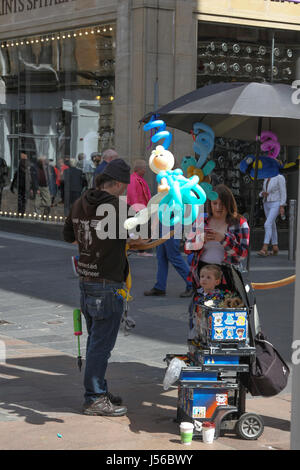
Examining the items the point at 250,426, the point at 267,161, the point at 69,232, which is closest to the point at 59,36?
the point at 267,161

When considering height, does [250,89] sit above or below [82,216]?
above

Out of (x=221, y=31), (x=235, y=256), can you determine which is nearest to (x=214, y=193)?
(x=235, y=256)

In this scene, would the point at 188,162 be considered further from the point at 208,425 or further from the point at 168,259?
the point at 168,259

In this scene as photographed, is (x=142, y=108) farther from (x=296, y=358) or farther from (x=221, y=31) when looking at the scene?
(x=296, y=358)

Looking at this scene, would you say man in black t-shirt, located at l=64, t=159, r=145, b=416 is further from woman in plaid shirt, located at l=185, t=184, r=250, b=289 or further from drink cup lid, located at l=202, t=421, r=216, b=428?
drink cup lid, located at l=202, t=421, r=216, b=428

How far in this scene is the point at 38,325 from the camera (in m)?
9.39

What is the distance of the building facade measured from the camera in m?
15.7

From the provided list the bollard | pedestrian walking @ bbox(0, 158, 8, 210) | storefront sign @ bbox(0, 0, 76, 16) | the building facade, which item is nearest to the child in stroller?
the bollard

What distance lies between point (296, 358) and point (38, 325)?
596cm

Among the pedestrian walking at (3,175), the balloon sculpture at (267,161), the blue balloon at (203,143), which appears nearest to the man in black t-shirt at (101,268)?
the blue balloon at (203,143)

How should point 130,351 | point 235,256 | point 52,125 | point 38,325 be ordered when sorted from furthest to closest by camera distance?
point 52,125 < point 38,325 < point 130,351 < point 235,256

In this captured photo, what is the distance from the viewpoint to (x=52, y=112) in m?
18.6

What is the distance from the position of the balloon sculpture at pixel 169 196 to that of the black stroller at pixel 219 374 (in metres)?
0.71

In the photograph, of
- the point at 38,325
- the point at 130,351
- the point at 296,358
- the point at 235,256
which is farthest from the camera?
the point at 38,325
